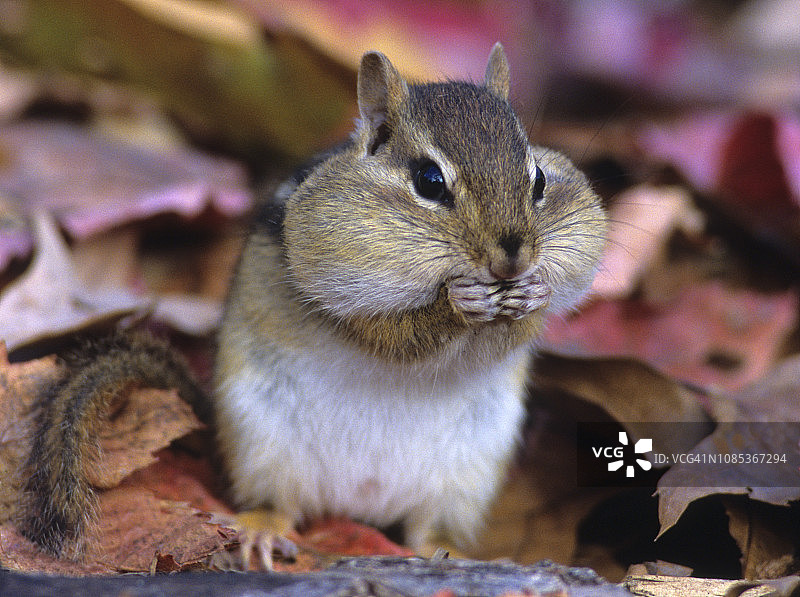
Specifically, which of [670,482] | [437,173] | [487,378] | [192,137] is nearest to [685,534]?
[670,482]

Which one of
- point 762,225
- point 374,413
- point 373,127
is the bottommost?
point 374,413

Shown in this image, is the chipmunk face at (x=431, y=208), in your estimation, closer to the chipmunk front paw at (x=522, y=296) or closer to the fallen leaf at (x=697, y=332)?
the chipmunk front paw at (x=522, y=296)

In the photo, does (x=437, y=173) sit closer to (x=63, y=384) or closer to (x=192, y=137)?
(x=63, y=384)

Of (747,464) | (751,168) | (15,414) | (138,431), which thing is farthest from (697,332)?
(15,414)

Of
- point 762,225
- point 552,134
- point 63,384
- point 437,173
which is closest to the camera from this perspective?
point 437,173

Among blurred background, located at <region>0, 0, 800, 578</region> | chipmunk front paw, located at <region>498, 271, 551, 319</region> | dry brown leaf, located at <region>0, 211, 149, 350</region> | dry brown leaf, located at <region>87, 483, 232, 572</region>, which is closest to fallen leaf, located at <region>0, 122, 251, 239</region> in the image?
blurred background, located at <region>0, 0, 800, 578</region>

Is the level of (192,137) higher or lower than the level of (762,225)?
higher

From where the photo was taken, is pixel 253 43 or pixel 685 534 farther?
pixel 253 43

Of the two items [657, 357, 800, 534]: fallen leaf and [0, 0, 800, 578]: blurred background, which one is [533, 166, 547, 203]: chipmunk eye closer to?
[0, 0, 800, 578]: blurred background

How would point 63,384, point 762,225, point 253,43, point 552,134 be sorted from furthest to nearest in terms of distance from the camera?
point 552,134 → point 253,43 → point 762,225 → point 63,384
